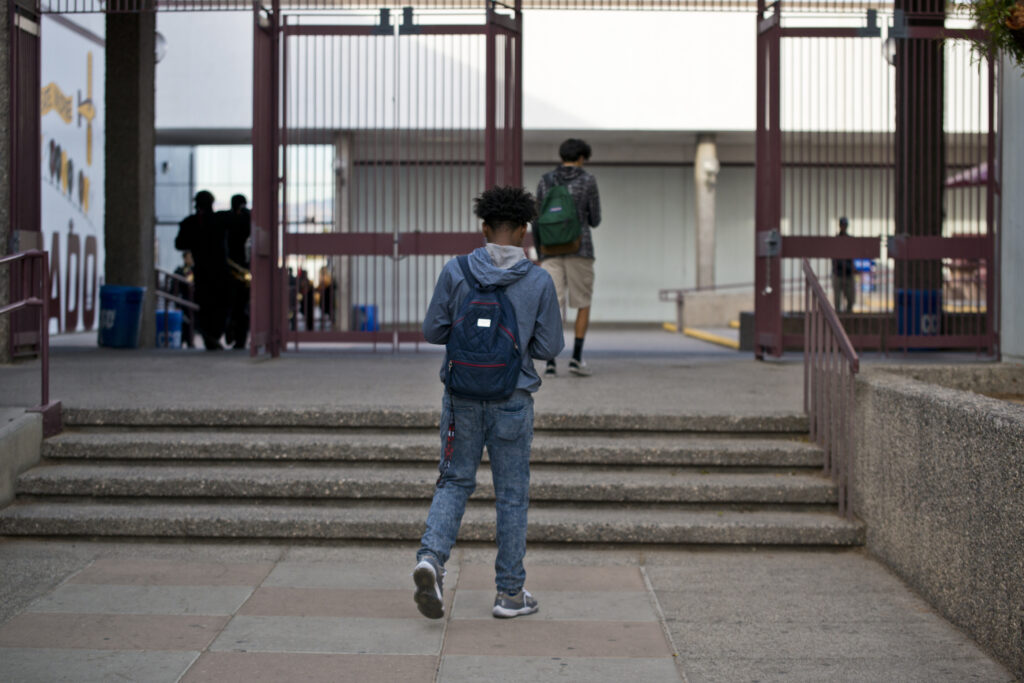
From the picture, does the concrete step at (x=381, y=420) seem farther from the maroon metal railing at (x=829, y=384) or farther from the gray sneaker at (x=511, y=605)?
the gray sneaker at (x=511, y=605)

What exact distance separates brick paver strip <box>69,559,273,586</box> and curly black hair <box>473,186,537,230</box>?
192 cm

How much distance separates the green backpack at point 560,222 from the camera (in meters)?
8.23

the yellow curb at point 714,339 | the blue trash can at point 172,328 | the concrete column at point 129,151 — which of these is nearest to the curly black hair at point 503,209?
the concrete column at point 129,151

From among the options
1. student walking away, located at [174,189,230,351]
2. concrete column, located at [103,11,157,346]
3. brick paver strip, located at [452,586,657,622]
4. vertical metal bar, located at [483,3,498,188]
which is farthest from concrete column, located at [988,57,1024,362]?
concrete column, located at [103,11,157,346]

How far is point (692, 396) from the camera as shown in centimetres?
767

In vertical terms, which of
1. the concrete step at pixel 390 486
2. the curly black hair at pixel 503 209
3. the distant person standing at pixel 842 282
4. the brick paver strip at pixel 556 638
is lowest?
the brick paver strip at pixel 556 638

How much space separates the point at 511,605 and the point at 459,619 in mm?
213

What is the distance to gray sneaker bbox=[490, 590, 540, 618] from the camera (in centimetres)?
468

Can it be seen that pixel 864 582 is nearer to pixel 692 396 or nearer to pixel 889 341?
pixel 692 396

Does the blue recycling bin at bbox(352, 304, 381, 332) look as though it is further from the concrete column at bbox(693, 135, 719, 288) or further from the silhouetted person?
the concrete column at bbox(693, 135, 719, 288)

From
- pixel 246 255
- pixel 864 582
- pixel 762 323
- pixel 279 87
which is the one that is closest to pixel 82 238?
pixel 246 255

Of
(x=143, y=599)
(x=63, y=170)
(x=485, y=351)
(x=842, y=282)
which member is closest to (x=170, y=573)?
(x=143, y=599)

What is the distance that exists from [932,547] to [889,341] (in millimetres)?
6096

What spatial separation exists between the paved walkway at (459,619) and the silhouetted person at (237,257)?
6738 millimetres
